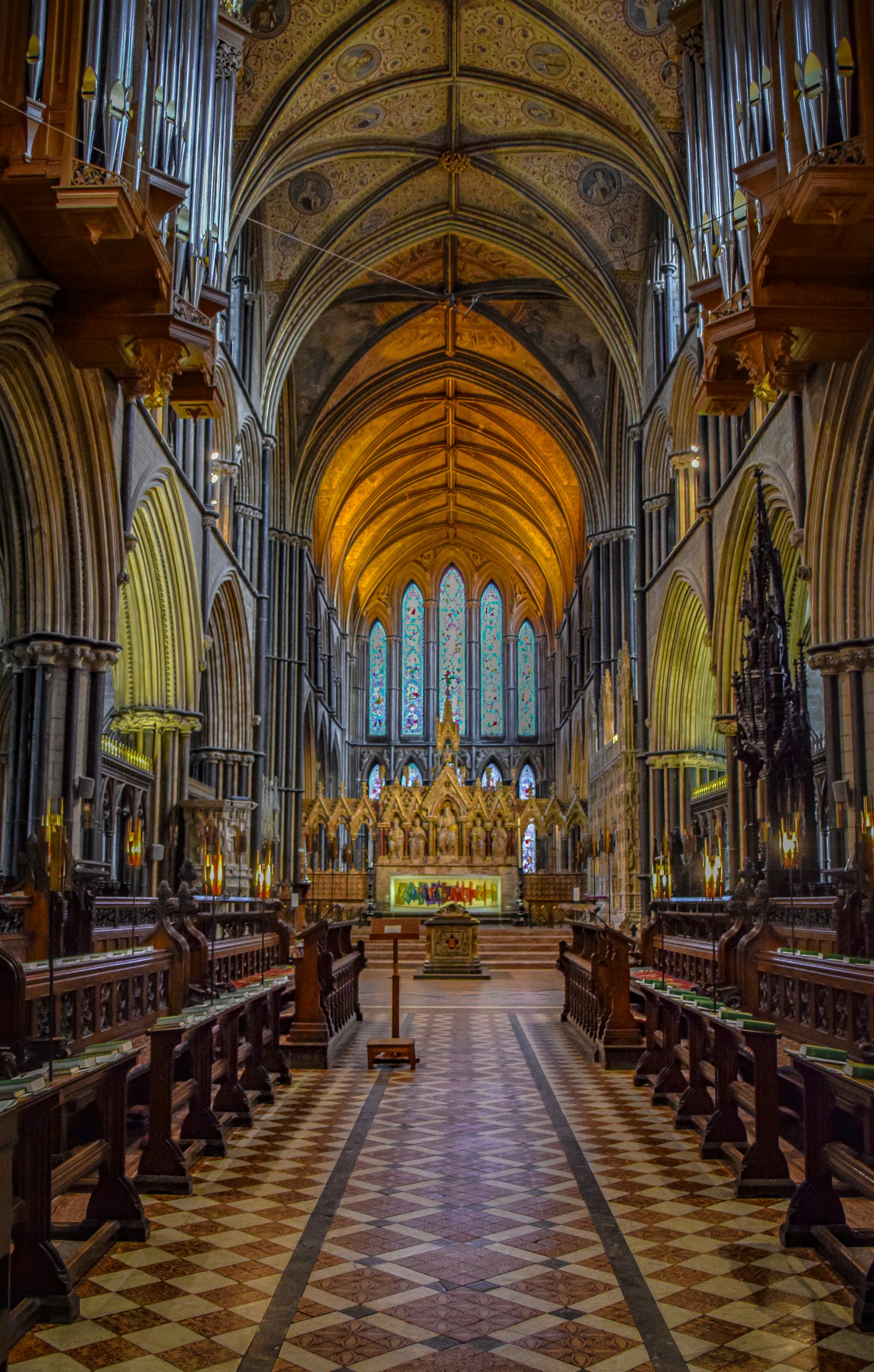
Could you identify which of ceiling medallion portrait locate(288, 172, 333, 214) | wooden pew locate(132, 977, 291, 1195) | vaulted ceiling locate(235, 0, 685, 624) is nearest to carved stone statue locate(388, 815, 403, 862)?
vaulted ceiling locate(235, 0, 685, 624)

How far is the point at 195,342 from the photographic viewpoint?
11.8 m

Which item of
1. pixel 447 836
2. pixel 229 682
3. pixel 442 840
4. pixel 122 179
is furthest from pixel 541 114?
pixel 442 840

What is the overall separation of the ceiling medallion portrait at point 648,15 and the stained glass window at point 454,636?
30.2 m

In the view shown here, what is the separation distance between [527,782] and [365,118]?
95.5ft

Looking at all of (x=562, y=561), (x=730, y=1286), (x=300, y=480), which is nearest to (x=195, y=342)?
(x=730, y=1286)

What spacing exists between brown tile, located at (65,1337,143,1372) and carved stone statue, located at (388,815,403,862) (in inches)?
965

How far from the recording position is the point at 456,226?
2447 centimetres

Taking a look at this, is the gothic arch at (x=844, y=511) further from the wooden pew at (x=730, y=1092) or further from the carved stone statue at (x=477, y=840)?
the carved stone statue at (x=477, y=840)

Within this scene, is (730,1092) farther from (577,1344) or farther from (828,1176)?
(577,1344)

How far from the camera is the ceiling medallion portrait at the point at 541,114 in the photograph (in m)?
20.4

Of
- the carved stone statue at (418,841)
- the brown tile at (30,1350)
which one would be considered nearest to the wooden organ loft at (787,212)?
the brown tile at (30,1350)

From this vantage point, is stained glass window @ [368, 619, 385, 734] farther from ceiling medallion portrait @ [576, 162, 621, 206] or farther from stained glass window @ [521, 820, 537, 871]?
ceiling medallion portrait @ [576, 162, 621, 206]

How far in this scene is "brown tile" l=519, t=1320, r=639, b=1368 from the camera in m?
3.52

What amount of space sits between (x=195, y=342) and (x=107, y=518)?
241cm
